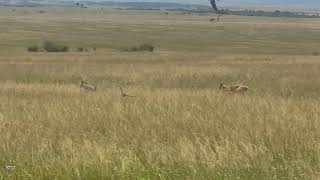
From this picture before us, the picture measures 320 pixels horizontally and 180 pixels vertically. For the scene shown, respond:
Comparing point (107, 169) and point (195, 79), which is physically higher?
point (107, 169)

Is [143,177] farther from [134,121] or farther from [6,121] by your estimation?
[6,121]

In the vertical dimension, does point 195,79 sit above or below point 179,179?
below

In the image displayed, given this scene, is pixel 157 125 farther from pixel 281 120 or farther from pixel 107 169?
pixel 107 169

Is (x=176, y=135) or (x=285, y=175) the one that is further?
(x=176, y=135)

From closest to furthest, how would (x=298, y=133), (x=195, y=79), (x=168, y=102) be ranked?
(x=298, y=133) < (x=168, y=102) < (x=195, y=79)

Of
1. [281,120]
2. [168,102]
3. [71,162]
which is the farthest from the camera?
[168,102]

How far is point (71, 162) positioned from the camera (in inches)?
317

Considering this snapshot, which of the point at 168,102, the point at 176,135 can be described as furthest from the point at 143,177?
the point at 168,102

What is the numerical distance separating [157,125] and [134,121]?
65 cm

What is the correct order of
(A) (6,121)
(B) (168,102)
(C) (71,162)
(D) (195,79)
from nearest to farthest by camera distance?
(C) (71,162) → (A) (6,121) → (B) (168,102) → (D) (195,79)

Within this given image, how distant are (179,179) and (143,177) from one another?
0.41 m

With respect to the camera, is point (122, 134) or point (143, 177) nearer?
point (143, 177)

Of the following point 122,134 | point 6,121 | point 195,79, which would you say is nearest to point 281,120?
point 122,134

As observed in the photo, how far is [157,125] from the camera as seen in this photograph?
1060 cm
